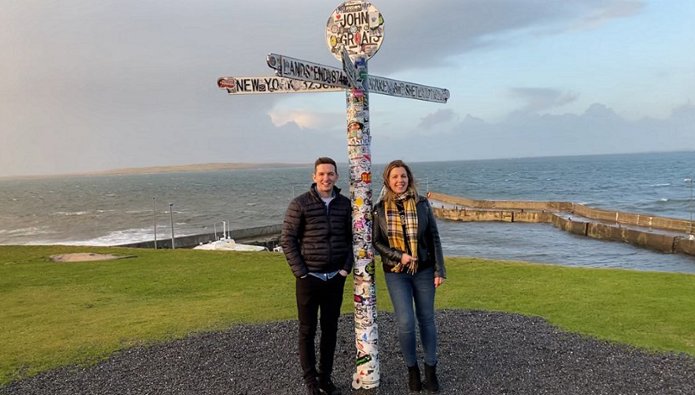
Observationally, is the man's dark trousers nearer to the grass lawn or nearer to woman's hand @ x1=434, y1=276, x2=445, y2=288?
woman's hand @ x1=434, y1=276, x2=445, y2=288

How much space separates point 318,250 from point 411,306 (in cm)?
102

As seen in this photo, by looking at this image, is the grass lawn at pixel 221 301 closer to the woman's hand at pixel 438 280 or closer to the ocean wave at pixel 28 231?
the woman's hand at pixel 438 280

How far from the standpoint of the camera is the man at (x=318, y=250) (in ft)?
16.1

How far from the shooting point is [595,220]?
161 feet

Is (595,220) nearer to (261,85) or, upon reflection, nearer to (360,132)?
(360,132)

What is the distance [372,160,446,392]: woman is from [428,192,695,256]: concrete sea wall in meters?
20.1

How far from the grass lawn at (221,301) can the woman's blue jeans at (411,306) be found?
113 inches

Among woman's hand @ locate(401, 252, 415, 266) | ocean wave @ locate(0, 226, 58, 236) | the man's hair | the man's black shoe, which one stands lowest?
ocean wave @ locate(0, 226, 58, 236)

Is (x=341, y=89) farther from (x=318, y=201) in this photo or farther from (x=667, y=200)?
(x=667, y=200)

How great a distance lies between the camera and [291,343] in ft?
21.6

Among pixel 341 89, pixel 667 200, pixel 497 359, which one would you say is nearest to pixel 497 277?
pixel 497 359

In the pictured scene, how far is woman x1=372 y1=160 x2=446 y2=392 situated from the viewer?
490cm

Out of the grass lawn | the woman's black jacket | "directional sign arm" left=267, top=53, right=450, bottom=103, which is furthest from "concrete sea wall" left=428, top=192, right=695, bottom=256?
the woman's black jacket

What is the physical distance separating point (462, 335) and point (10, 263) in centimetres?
1425
